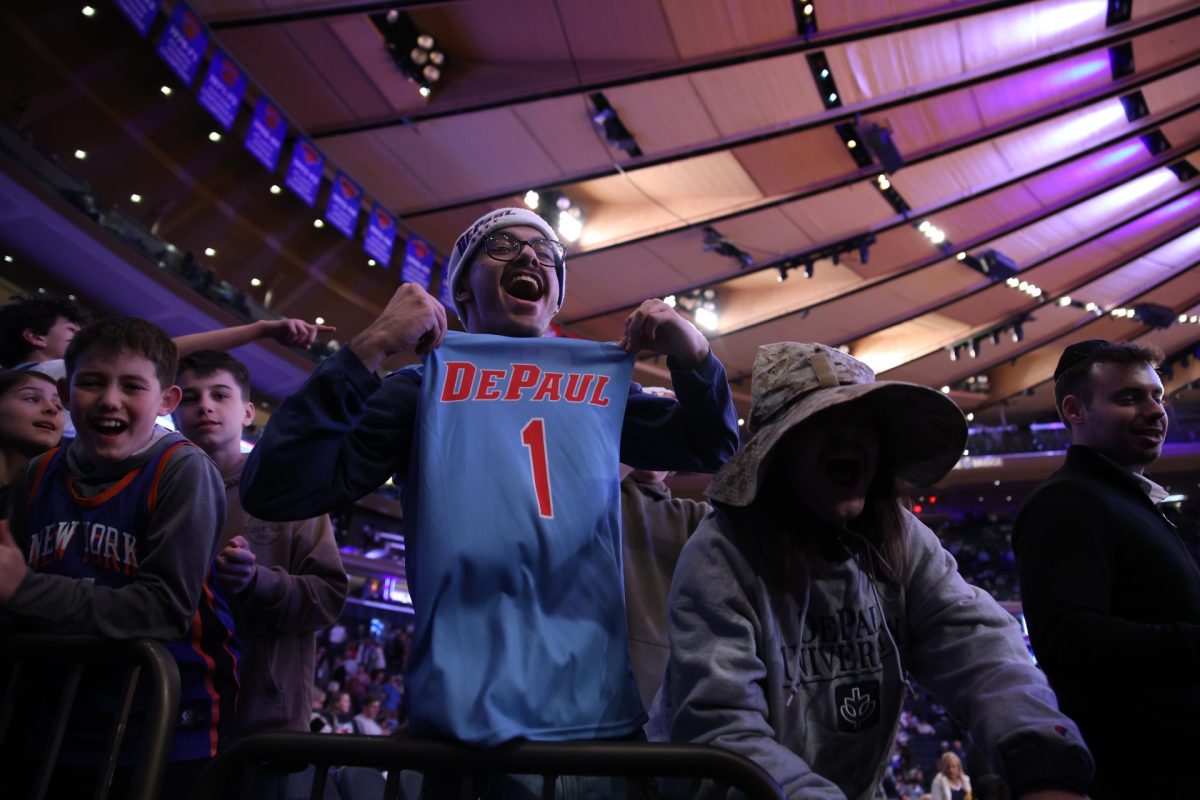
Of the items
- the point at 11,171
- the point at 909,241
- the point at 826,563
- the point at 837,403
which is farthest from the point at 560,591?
the point at 909,241

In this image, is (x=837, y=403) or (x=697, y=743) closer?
(x=697, y=743)

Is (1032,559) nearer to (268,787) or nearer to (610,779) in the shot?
(610,779)

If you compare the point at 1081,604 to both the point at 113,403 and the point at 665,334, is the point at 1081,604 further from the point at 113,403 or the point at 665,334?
the point at 113,403

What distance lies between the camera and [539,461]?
166 cm

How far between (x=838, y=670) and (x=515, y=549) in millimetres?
595

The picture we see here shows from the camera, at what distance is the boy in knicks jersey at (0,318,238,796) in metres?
1.67

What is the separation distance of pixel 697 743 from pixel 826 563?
447 mm

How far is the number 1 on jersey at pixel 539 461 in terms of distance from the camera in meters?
1.60

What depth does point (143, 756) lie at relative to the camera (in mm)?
1438

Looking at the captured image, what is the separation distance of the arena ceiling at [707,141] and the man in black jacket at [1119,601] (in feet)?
30.8

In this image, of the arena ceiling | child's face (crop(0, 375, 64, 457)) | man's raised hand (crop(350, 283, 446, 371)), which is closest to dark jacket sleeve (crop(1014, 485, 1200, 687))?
man's raised hand (crop(350, 283, 446, 371))

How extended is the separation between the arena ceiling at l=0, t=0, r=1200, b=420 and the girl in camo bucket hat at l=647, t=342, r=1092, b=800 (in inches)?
393

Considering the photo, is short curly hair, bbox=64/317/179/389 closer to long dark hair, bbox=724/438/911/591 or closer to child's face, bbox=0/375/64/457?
child's face, bbox=0/375/64/457

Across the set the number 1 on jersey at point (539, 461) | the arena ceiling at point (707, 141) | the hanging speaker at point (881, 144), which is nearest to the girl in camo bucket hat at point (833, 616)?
the number 1 on jersey at point (539, 461)
